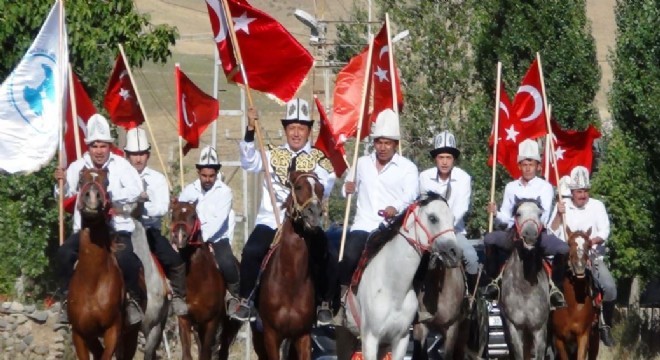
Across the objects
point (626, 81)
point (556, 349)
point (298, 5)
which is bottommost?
point (556, 349)

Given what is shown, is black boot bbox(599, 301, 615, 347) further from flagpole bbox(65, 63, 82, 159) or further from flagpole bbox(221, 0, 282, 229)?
flagpole bbox(65, 63, 82, 159)

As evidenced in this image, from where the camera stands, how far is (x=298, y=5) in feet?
446

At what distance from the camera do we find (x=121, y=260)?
2034 centimetres

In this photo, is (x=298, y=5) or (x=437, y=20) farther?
(x=298, y=5)

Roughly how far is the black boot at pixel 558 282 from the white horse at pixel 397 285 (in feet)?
11.0

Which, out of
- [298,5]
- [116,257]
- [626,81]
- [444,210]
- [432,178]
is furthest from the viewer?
[298,5]

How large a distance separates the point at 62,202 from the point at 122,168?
1.04 m

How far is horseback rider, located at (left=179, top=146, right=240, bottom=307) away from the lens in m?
23.5

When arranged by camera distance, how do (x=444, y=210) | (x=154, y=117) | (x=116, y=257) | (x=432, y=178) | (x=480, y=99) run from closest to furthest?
1. (x=444, y=210)
2. (x=116, y=257)
3. (x=432, y=178)
4. (x=480, y=99)
5. (x=154, y=117)

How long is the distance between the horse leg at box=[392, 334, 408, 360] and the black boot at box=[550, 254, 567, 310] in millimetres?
3517

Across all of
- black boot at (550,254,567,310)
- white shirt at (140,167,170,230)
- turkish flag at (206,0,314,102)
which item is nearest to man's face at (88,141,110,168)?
white shirt at (140,167,170,230)

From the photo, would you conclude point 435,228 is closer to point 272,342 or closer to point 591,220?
point 272,342

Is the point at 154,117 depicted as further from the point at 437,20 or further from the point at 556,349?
the point at 556,349

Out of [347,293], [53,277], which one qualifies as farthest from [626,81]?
[347,293]
